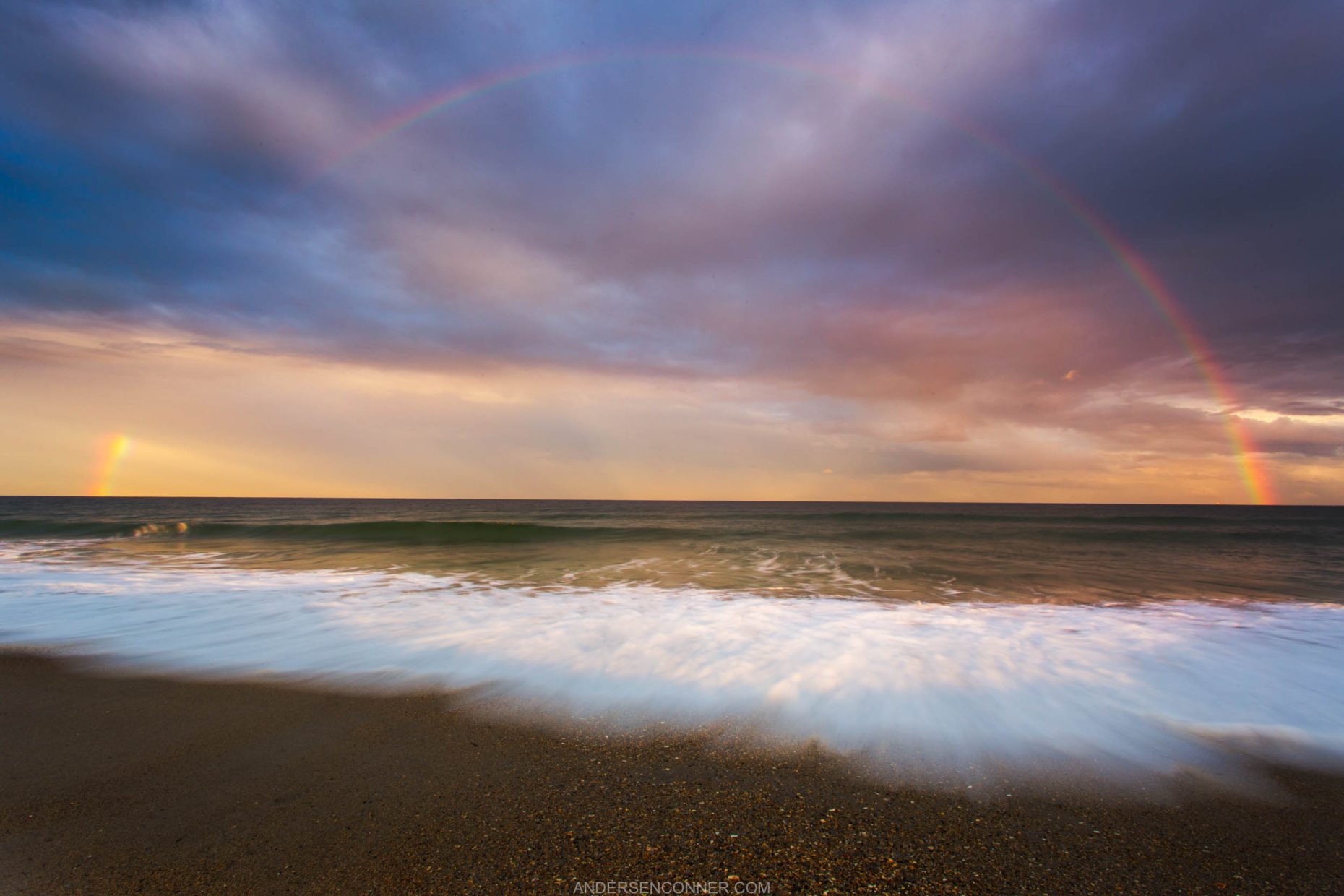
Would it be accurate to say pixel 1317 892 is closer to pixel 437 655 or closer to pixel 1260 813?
pixel 1260 813

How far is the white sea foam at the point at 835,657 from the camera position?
397 cm

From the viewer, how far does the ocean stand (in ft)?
13.1

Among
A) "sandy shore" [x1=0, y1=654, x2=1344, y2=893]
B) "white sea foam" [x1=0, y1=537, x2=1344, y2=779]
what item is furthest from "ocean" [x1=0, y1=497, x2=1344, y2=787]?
"sandy shore" [x1=0, y1=654, x2=1344, y2=893]

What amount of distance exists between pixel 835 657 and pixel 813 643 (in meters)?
0.55

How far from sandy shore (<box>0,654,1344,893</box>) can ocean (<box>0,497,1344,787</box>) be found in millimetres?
493

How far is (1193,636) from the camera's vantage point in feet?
22.8

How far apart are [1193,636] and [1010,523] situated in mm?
35871

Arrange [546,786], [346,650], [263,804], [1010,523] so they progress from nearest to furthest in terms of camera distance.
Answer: [263,804], [546,786], [346,650], [1010,523]

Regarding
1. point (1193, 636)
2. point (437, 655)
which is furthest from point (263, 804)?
point (1193, 636)

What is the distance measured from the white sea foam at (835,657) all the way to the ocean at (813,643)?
31mm

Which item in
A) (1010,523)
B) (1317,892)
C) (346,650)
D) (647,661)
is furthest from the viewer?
(1010,523)

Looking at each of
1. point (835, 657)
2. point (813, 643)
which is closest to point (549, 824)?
point (835, 657)

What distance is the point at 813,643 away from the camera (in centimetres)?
634

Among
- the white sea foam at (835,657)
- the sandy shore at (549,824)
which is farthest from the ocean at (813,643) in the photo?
the sandy shore at (549,824)
